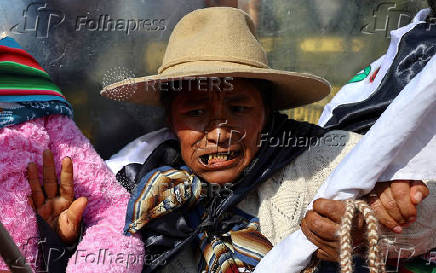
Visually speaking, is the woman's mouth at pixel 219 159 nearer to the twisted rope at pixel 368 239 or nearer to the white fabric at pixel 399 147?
the white fabric at pixel 399 147

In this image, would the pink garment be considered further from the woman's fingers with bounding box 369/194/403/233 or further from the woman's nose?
the woman's fingers with bounding box 369/194/403/233

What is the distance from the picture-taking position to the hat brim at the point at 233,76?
1580 mm

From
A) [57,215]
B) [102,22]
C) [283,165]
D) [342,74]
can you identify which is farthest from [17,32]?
[342,74]

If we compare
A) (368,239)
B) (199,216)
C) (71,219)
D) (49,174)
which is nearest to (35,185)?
(49,174)

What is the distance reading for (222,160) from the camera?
1.66 metres

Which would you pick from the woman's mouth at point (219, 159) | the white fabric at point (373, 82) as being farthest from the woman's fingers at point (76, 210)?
the white fabric at point (373, 82)

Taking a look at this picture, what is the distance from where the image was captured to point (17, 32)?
2.05 meters

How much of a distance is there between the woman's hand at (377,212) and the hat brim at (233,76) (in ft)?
1.95

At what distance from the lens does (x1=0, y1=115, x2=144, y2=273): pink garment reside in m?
1.43

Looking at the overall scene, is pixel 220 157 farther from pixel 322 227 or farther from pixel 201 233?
pixel 322 227

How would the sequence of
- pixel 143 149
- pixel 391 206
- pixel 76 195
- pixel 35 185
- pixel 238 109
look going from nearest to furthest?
1. pixel 391 206
2. pixel 35 185
3. pixel 76 195
4. pixel 238 109
5. pixel 143 149

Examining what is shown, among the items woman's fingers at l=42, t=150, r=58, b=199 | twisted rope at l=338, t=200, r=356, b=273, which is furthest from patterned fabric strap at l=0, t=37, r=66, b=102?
twisted rope at l=338, t=200, r=356, b=273

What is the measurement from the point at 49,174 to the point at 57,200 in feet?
0.30

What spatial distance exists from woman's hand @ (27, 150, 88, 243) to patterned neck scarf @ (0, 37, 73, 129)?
16 centimetres
